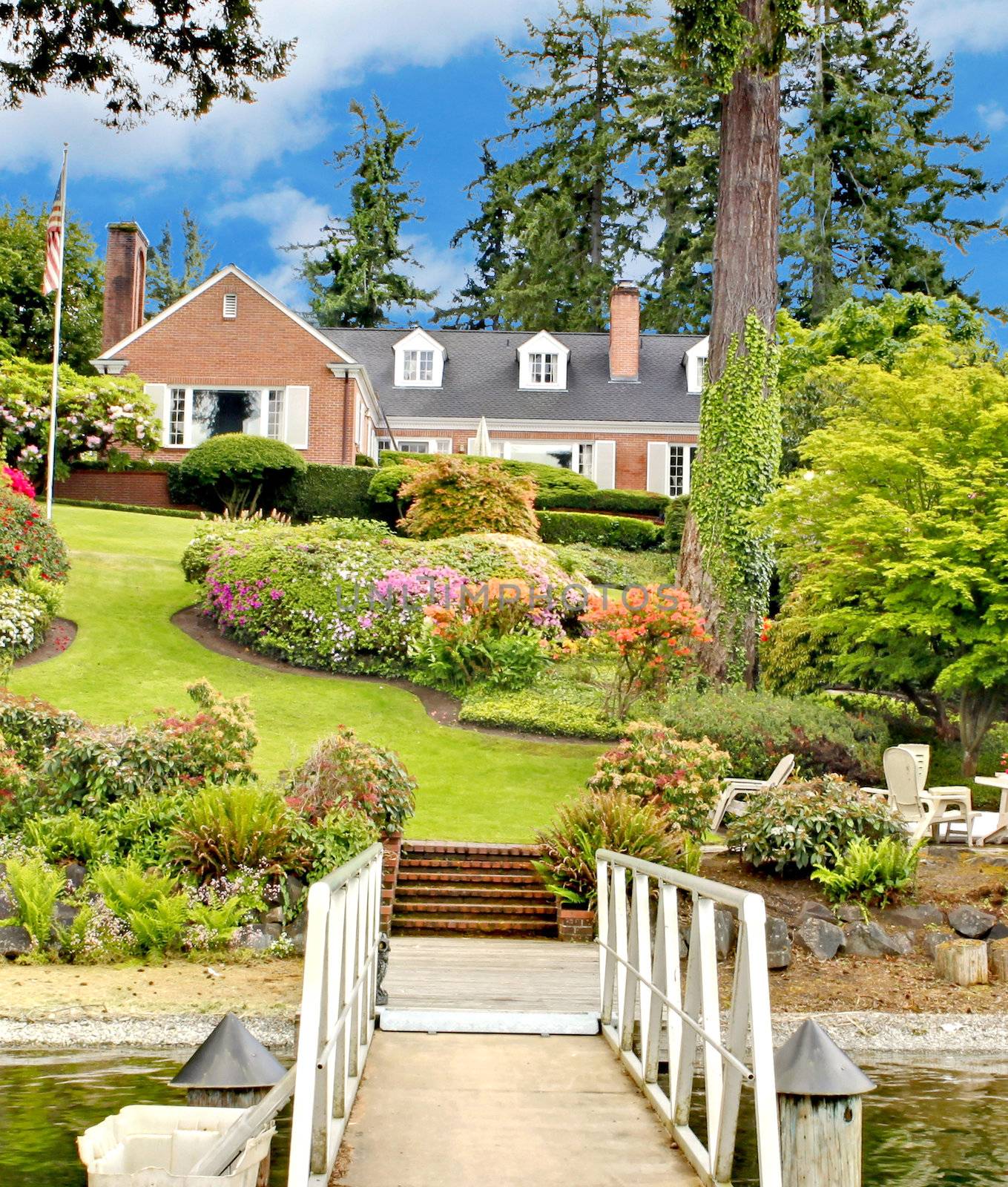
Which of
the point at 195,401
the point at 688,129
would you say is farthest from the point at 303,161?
the point at 195,401

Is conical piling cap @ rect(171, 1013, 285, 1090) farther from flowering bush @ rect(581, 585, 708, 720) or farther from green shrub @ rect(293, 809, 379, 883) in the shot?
flowering bush @ rect(581, 585, 708, 720)

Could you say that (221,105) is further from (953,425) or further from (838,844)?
(953,425)

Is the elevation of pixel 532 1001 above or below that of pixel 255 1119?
below

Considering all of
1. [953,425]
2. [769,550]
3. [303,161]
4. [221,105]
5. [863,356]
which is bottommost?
[769,550]

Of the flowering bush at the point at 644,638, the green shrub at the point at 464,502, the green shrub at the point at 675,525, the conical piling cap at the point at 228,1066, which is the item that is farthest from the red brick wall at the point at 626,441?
the conical piling cap at the point at 228,1066

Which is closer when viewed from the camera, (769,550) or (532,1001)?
(532,1001)

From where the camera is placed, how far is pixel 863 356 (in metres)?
27.3

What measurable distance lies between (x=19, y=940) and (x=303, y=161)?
43.4 meters

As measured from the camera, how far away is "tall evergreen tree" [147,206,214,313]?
5628cm

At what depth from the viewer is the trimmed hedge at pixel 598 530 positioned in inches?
1077

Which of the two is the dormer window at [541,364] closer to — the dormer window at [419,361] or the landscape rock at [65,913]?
the dormer window at [419,361]

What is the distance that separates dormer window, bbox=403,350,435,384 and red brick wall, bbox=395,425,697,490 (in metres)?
2.85

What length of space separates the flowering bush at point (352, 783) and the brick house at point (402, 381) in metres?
20.9

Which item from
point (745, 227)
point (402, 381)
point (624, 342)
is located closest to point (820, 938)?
point (745, 227)
